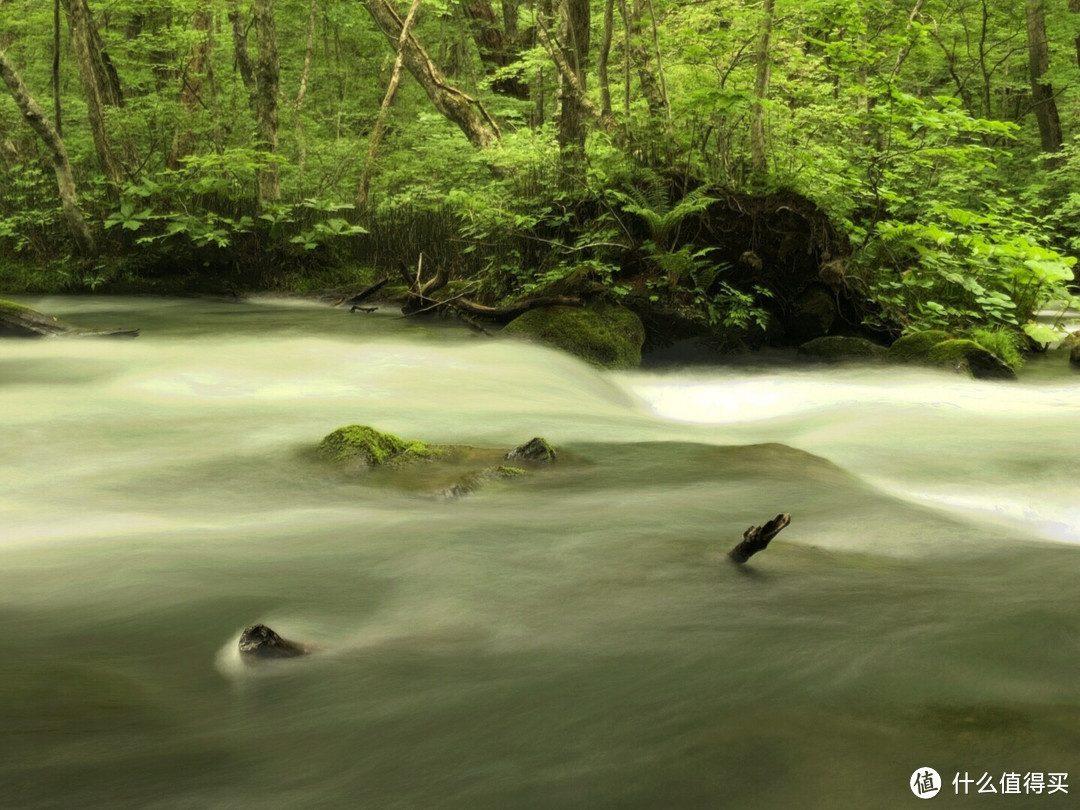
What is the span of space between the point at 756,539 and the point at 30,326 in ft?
28.9

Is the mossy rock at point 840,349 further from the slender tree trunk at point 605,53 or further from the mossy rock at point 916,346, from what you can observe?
the slender tree trunk at point 605,53

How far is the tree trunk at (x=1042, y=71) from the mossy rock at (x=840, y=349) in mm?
11809

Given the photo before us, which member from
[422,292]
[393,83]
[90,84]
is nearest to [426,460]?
[422,292]

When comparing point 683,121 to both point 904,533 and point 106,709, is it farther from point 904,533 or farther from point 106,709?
point 106,709

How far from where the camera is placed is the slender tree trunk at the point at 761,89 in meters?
9.86

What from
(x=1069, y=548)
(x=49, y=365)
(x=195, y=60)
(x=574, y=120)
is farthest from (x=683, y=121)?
(x=195, y=60)

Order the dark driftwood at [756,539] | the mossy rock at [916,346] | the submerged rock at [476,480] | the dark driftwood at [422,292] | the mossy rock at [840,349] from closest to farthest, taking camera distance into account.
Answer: the dark driftwood at [756,539] < the submerged rock at [476,480] < the mossy rock at [916,346] < the mossy rock at [840,349] < the dark driftwood at [422,292]

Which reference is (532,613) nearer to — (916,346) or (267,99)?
(916,346)

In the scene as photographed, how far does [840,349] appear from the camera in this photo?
9.95m

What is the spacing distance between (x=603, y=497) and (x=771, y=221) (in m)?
6.55

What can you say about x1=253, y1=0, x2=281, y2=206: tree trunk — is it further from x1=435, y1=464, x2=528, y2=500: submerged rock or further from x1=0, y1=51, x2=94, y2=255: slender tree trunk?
x1=435, y1=464, x2=528, y2=500: submerged rock

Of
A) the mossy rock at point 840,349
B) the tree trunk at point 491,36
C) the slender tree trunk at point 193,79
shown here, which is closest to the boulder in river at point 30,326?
the mossy rock at point 840,349

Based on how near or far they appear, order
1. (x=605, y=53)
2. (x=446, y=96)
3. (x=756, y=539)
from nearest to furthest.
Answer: (x=756, y=539) → (x=605, y=53) → (x=446, y=96)

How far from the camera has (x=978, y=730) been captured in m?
2.31
